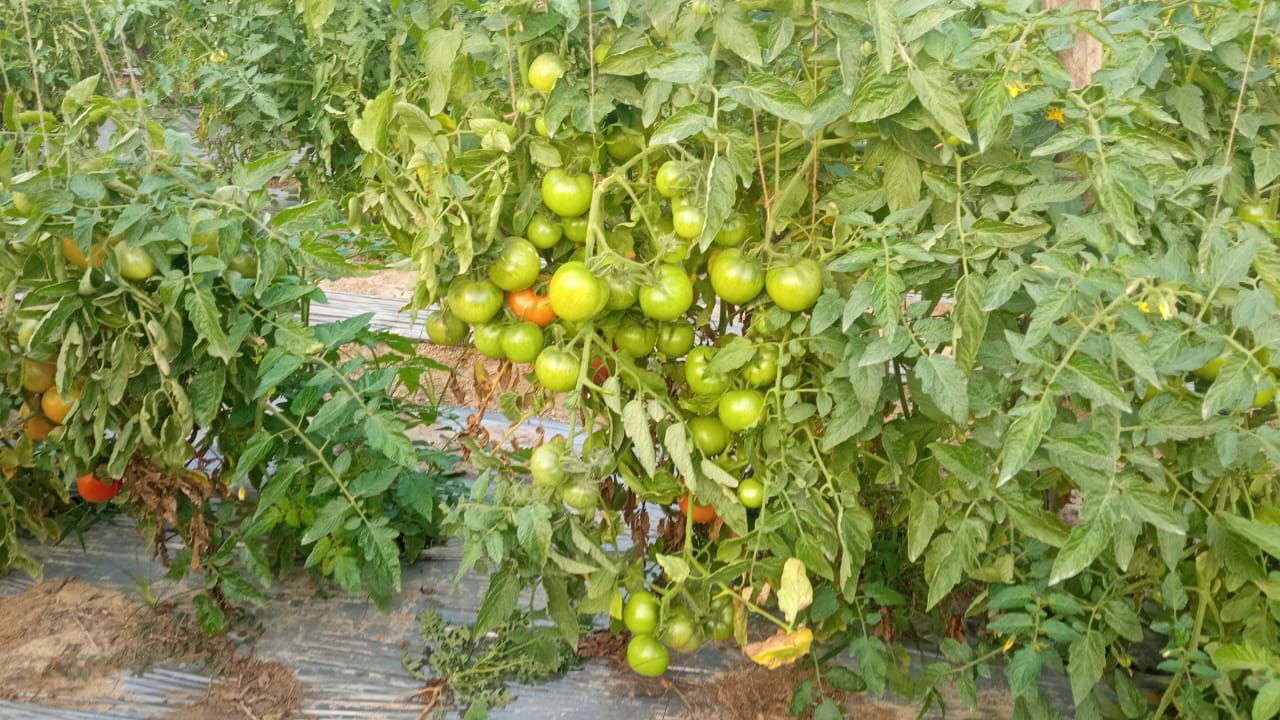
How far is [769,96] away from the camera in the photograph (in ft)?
3.52

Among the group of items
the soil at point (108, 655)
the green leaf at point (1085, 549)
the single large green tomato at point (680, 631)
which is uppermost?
the green leaf at point (1085, 549)

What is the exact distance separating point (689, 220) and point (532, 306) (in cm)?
27

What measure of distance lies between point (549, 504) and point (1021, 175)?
749mm

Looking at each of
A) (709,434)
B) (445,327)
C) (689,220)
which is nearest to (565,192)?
(689,220)

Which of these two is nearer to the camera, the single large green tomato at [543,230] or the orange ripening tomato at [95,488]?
the single large green tomato at [543,230]

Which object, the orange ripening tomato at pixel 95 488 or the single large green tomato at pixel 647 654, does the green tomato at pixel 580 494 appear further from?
the orange ripening tomato at pixel 95 488

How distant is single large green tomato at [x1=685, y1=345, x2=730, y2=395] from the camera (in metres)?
1.30

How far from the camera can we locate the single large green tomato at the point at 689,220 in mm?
1161

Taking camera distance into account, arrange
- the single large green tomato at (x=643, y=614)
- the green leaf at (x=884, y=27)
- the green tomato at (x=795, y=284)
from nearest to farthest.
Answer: the green leaf at (x=884, y=27)
the green tomato at (x=795, y=284)
the single large green tomato at (x=643, y=614)

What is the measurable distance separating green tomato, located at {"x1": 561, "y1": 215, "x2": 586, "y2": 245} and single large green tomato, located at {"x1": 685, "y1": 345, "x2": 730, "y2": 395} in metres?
0.22

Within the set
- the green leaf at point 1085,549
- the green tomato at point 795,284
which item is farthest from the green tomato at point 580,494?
the green leaf at point 1085,549

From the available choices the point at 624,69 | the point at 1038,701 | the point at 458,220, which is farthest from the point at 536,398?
the point at 1038,701

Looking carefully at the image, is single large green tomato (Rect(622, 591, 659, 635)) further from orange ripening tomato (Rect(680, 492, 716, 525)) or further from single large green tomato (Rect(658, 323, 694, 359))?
single large green tomato (Rect(658, 323, 694, 359))

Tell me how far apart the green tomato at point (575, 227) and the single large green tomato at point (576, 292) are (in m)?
0.09
